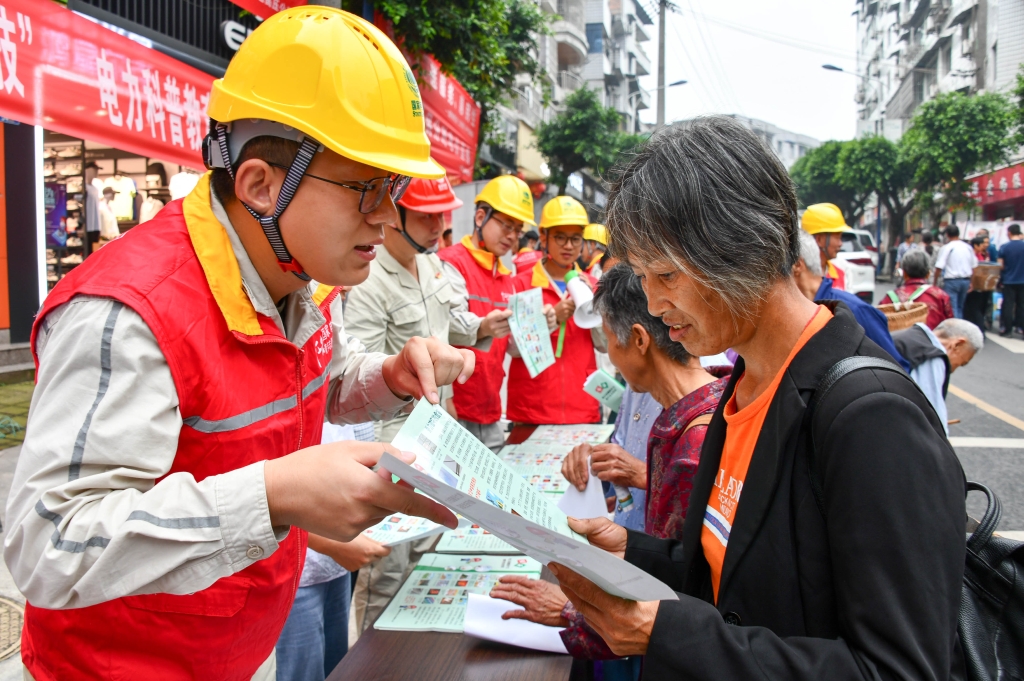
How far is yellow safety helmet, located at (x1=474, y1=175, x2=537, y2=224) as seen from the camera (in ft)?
14.5

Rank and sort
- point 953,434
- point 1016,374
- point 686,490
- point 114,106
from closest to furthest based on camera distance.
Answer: point 686,490 < point 114,106 < point 953,434 < point 1016,374

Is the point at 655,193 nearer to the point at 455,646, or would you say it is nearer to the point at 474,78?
the point at 455,646

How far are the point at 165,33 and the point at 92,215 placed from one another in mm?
2959

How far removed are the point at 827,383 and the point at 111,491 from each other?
111 cm

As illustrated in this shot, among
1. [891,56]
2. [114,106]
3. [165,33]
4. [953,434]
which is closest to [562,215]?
[114,106]

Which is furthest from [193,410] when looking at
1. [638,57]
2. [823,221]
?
[638,57]

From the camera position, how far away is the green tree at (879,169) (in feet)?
99.0

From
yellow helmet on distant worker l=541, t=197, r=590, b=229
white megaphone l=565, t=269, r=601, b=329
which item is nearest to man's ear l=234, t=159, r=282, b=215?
white megaphone l=565, t=269, r=601, b=329

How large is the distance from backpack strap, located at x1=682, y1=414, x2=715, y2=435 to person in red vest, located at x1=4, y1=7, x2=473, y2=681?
0.66 m

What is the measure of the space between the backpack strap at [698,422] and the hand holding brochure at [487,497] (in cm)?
69

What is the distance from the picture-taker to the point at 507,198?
175 inches

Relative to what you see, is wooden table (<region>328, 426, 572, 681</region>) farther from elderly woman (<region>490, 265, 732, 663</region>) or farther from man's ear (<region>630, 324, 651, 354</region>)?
man's ear (<region>630, 324, 651, 354</region>)

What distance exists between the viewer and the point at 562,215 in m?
4.70

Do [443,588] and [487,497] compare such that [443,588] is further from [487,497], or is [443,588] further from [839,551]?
[839,551]
